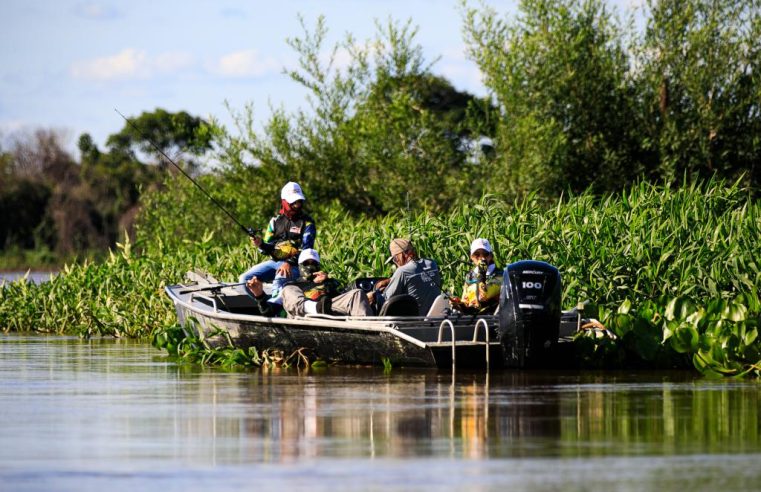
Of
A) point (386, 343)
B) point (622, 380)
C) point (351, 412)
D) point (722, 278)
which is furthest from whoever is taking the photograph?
point (722, 278)

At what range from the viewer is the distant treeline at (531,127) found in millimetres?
32094

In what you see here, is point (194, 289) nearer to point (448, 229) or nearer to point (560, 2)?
point (448, 229)

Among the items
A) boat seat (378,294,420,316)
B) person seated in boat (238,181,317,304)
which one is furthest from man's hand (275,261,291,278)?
boat seat (378,294,420,316)

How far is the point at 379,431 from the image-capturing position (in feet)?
34.4

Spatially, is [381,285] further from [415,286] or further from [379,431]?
[379,431]

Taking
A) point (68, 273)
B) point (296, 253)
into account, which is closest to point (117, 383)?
point (296, 253)

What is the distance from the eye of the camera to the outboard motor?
14492 mm

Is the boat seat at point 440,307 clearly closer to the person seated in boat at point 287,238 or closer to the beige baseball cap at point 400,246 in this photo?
the beige baseball cap at point 400,246

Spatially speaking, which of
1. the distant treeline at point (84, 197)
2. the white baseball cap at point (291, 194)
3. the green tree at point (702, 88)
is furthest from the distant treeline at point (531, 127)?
the distant treeline at point (84, 197)

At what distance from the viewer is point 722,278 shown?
17.3m

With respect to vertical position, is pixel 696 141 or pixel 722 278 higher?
pixel 696 141

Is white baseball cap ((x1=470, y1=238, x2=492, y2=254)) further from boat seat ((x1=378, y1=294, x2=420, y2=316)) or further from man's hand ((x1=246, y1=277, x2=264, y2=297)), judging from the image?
man's hand ((x1=246, y1=277, x2=264, y2=297))

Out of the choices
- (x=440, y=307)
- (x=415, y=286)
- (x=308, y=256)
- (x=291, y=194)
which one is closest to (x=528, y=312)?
(x=440, y=307)

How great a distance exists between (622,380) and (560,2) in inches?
760
